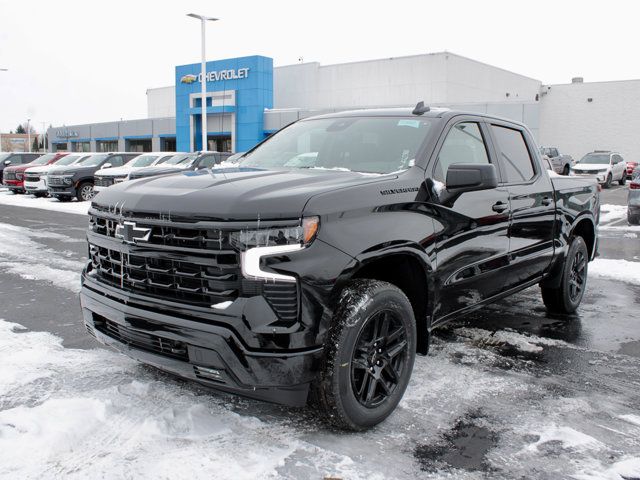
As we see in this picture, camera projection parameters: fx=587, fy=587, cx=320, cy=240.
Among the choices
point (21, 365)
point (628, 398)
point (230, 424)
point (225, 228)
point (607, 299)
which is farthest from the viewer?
point (607, 299)

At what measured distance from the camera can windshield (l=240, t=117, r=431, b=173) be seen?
3.92 meters

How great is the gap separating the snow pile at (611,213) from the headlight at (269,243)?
1344 centimetres

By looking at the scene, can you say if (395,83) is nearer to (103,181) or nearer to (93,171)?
(93,171)

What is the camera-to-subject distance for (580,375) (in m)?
4.26

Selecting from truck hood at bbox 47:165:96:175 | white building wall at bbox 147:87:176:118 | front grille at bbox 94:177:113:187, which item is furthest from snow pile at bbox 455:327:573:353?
white building wall at bbox 147:87:176:118

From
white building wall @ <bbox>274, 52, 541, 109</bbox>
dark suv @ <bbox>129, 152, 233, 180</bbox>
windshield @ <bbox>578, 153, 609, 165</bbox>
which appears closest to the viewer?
dark suv @ <bbox>129, 152, 233, 180</bbox>

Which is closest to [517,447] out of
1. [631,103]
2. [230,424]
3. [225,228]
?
[230,424]

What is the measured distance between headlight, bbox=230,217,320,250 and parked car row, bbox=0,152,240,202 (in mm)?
12663

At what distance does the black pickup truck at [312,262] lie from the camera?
2824 millimetres

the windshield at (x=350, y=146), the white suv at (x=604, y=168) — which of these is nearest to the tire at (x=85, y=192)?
the windshield at (x=350, y=146)

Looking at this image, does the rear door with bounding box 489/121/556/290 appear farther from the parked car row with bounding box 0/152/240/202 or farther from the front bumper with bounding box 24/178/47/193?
the front bumper with bounding box 24/178/47/193

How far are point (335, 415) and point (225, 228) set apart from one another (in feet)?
3.67

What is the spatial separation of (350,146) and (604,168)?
27949 millimetres

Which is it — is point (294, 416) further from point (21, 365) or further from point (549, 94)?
point (549, 94)
